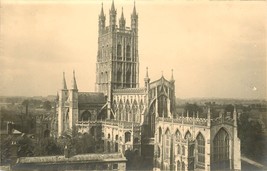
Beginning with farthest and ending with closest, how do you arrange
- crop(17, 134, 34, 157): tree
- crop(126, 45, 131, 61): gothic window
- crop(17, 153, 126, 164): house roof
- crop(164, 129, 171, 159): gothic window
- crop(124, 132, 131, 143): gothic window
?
crop(126, 45, 131, 61): gothic window → crop(124, 132, 131, 143): gothic window → crop(164, 129, 171, 159): gothic window → crop(17, 134, 34, 157): tree → crop(17, 153, 126, 164): house roof

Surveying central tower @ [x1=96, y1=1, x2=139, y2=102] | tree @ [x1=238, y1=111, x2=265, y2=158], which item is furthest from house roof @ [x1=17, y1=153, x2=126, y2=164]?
central tower @ [x1=96, y1=1, x2=139, y2=102]

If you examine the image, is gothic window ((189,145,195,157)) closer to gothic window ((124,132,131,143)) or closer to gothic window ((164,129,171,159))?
gothic window ((164,129,171,159))

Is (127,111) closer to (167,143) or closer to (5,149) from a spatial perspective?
(167,143)

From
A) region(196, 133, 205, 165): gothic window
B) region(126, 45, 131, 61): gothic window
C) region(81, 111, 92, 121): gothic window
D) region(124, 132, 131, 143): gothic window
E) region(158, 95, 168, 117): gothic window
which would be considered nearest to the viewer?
region(196, 133, 205, 165): gothic window

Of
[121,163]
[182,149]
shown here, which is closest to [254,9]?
[182,149]

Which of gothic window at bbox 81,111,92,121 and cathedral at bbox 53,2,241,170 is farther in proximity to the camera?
gothic window at bbox 81,111,92,121
